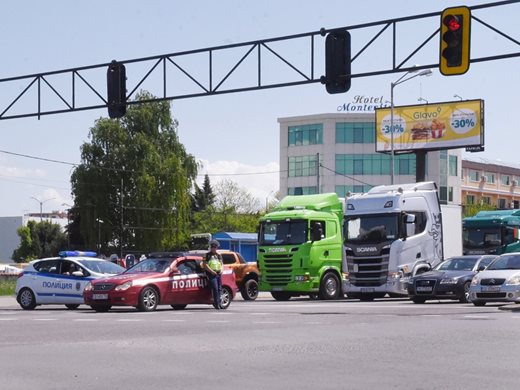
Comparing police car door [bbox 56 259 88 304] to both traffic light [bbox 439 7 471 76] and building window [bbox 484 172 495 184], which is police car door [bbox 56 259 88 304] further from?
building window [bbox 484 172 495 184]

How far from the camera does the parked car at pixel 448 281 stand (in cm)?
2925

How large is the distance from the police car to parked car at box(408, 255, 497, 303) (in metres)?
8.50

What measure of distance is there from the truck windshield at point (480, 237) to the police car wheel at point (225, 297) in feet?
49.2

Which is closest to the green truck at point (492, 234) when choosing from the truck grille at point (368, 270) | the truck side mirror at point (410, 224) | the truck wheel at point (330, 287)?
the truck wheel at point (330, 287)

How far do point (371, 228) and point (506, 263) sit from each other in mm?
6476

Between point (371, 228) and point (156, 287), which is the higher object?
point (371, 228)

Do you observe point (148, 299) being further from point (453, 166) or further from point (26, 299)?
point (453, 166)

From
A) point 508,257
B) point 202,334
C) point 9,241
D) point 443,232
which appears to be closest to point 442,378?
point 202,334

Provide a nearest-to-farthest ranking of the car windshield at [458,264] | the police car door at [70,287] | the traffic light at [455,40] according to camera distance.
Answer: the traffic light at [455,40] → the police car door at [70,287] → the car windshield at [458,264]

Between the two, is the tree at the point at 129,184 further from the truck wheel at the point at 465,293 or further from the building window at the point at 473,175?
the building window at the point at 473,175

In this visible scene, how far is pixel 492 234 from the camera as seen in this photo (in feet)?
130

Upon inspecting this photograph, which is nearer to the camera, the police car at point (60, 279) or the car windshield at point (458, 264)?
the police car at point (60, 279)

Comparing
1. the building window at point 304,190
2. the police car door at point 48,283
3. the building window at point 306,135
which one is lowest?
the police car door at point 48,283

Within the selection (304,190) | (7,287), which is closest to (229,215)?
(304,190)
